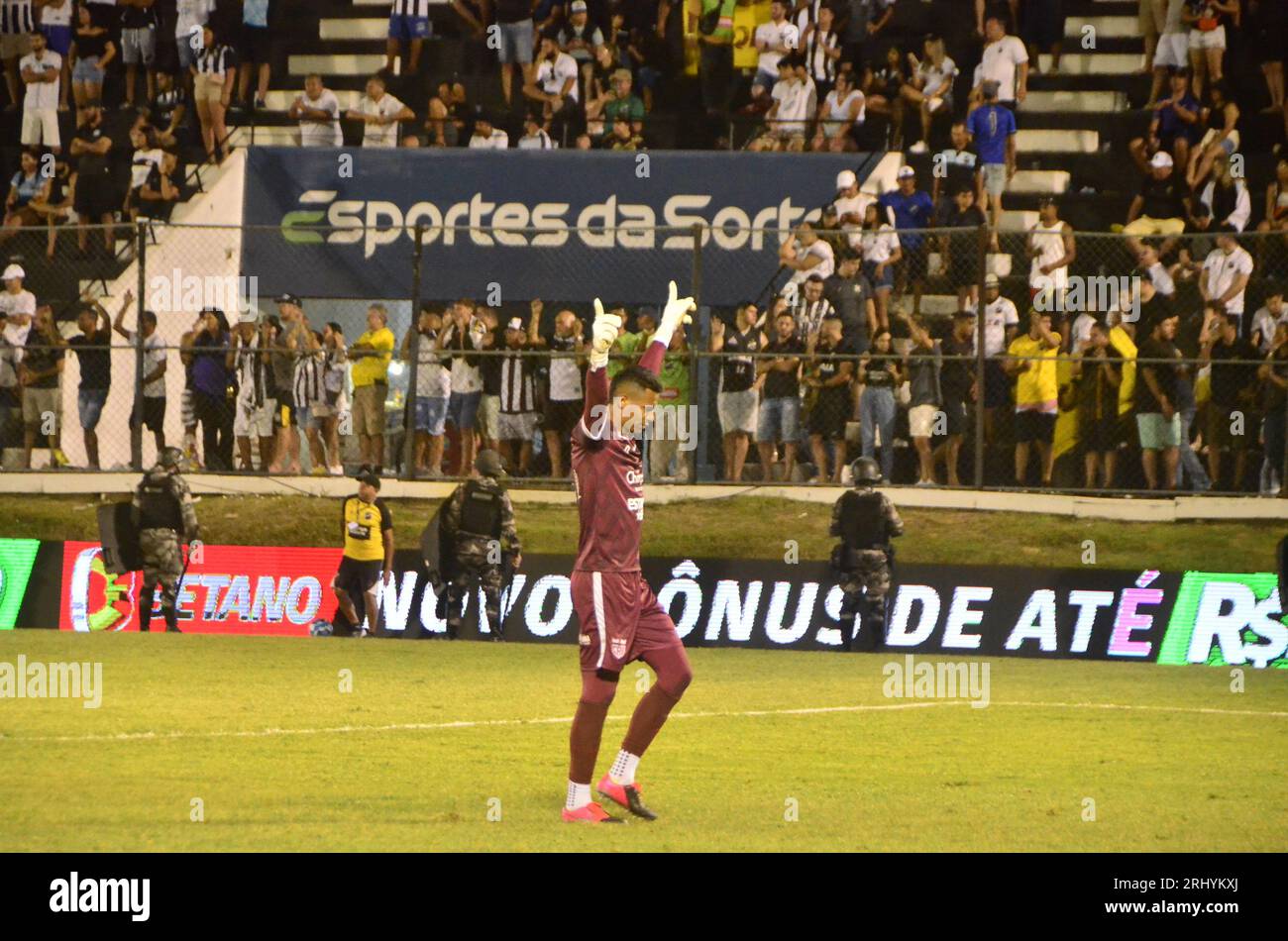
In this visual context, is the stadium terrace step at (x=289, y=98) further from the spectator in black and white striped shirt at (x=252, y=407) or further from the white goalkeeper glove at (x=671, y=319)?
the white goalkeeper glove at (x=671, y=319)

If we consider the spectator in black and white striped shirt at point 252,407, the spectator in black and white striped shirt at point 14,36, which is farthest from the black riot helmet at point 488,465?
the spectator in black and white striped shirt at point 14,36

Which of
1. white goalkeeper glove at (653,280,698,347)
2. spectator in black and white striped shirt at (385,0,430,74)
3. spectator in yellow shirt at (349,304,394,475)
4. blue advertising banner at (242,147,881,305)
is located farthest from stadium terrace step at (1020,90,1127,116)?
white goalkeeper glove at (653,280,698,347)

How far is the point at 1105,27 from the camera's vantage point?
26.7 m

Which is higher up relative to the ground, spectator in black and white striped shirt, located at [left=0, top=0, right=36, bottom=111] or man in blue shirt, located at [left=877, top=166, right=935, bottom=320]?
spectator in black and white striped shirt, located at [left=0, top=0, right=36, bottom=111]

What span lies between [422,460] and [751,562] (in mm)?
4673

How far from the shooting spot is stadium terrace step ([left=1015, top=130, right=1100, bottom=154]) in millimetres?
25516

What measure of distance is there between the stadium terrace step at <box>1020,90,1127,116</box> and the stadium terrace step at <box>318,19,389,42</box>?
9931mm

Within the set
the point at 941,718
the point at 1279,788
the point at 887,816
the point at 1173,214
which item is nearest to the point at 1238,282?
the point at 1173,214

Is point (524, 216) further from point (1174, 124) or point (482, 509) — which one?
point (1174, 124)

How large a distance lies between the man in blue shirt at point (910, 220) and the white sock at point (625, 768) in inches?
496

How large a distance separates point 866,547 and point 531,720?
6.54 metres

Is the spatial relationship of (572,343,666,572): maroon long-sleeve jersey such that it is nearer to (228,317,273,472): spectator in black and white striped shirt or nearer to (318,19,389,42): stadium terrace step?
(228,317,273,472): spectator in black and white striped shirt

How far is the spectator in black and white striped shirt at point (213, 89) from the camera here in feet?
85.1

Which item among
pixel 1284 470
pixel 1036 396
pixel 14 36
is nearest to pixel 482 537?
pixel 1036 396
